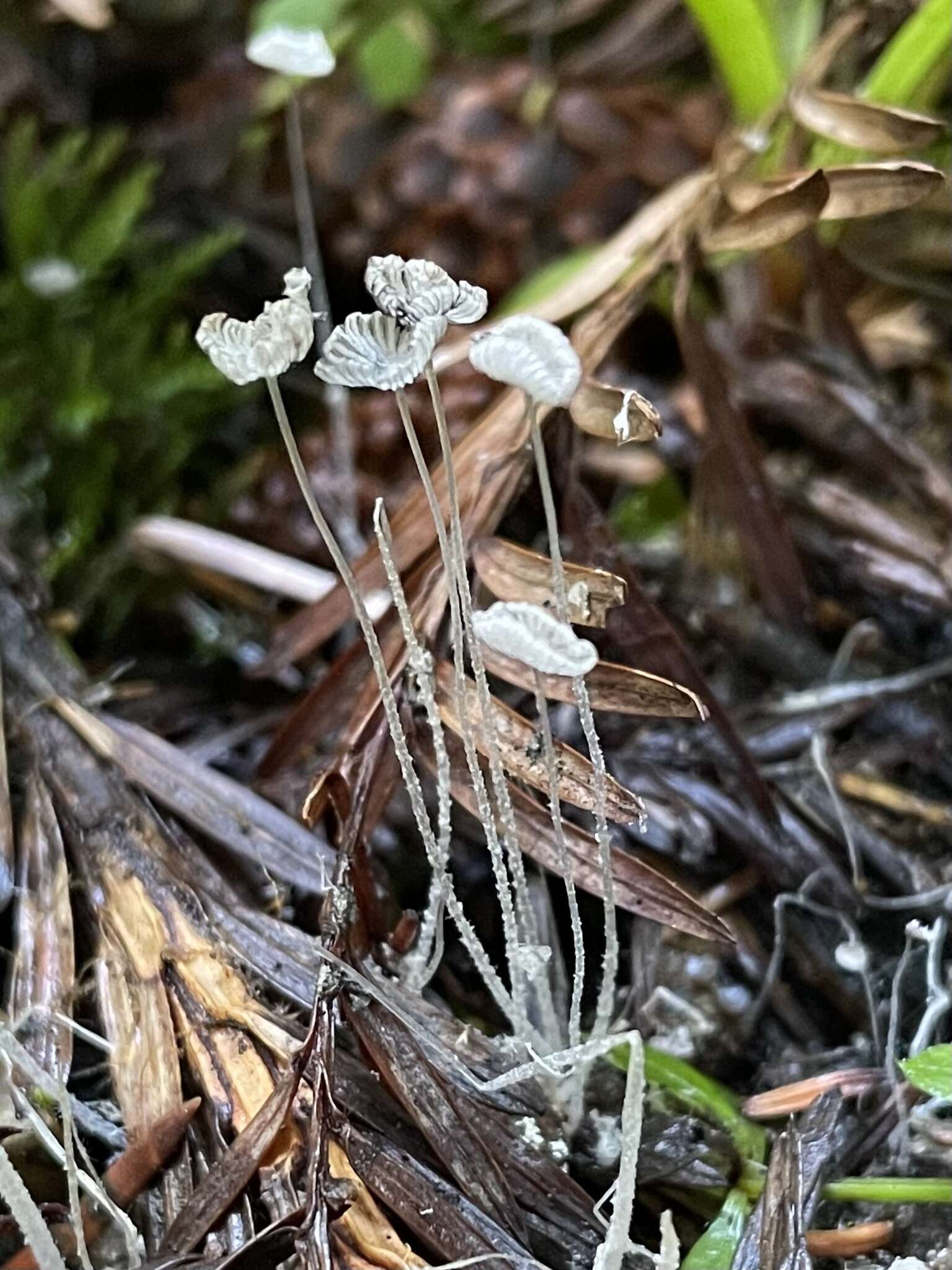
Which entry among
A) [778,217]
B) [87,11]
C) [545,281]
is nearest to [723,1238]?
[778,217]

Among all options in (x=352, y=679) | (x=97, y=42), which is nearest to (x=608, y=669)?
(x=352, y=679)

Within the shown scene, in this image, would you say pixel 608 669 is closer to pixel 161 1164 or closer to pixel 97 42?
pixel 161 1164

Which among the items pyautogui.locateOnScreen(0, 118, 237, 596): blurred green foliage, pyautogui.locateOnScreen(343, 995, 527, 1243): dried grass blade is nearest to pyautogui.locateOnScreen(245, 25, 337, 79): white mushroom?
pyautogui.locateOnScreen(0, 118, 237, 596): blurred green foliage

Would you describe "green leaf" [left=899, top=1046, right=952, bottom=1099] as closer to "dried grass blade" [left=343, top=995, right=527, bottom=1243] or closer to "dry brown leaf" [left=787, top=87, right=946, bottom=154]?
"dried grass blade" [left=343, top=995, right=527, bottom=1243]

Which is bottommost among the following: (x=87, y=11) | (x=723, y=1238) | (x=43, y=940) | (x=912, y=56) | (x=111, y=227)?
(x=723, y=1238)

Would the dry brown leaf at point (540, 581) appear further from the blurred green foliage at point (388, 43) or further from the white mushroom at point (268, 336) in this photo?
the blurred green foliage at point (388, 43)

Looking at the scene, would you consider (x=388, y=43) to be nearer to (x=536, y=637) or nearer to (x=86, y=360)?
(x=86, y=360)
